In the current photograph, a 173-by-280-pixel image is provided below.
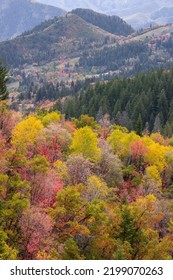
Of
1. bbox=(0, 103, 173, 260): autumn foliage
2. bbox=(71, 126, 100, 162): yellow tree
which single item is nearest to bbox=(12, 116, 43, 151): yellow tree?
bbox=(0, 103, 173, 260): autumn foliage

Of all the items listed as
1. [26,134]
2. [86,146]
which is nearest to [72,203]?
[26,134]

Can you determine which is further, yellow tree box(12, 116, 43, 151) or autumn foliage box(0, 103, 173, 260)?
yellow tree box(12, 116, 43, 151)

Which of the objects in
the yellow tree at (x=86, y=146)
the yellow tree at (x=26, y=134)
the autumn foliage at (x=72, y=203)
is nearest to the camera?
the autumn foliage at (x=72, y=203)

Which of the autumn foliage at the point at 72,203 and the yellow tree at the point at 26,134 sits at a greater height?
the yellow tree at the point at 26,134

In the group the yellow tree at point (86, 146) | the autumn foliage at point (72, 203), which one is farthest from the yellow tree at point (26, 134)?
the yellow tree at point (86, 146)

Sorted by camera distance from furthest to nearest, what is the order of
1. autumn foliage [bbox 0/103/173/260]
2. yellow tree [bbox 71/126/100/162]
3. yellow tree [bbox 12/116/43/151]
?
yellow tree [bbox 71/126/100/162]
yellow tree [bbox 12/116/43/151]
autumn foliage [bbox 0/103/173/260]

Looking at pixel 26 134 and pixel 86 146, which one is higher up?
pixel 26 134

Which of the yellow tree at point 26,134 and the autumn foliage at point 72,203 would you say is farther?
the yellow tree at point 26,134

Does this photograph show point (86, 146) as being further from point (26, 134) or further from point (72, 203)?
point (72, 203)

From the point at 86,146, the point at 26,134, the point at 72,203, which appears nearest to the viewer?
the point at 72,203

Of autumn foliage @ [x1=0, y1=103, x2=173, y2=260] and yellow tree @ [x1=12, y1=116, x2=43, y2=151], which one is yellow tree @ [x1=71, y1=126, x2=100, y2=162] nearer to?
autumn foliage @ [x1=0, y1=103, x2=173, y2=260]

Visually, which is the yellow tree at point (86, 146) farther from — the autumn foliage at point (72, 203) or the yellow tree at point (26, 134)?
the yellow tree at point (26, 134)

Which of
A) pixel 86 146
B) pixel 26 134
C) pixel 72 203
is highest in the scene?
pixel 26 134
